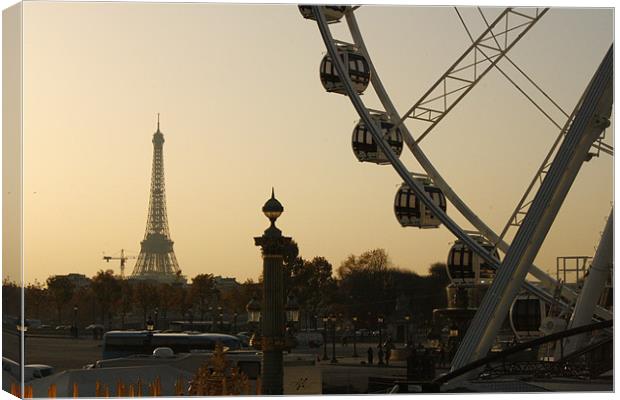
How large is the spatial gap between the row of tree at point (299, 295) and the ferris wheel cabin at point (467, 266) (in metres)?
12.9

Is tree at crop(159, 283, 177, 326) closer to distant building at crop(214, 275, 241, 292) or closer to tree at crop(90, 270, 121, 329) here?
tree at crop(90, 270, 121, 329)

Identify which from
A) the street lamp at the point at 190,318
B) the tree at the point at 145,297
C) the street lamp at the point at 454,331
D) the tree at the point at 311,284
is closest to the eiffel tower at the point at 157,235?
the tree at the point at 145,297

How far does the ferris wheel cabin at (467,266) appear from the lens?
71.5 ft

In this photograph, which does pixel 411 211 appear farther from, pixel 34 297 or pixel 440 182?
pixel 34 297

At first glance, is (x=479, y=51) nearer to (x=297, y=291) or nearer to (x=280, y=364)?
(x=280, y=364)

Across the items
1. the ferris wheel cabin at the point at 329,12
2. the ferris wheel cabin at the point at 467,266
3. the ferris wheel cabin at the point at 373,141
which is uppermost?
the ferris wheel cabin at the point at 329,12

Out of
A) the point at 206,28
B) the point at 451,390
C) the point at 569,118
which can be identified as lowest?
the point at 451,390

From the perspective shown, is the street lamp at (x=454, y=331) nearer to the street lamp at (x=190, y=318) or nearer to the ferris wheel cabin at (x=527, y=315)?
the ferris wheel cabin at (x=527, y=315)

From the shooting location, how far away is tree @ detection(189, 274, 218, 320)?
33444 mm

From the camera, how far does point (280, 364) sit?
68.5ft

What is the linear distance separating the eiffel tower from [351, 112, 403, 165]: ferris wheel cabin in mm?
2940

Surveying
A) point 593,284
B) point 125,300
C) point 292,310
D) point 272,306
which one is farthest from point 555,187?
point 125,300

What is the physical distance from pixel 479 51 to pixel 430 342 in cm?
1786

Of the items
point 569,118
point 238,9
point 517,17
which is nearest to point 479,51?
point 517,17
